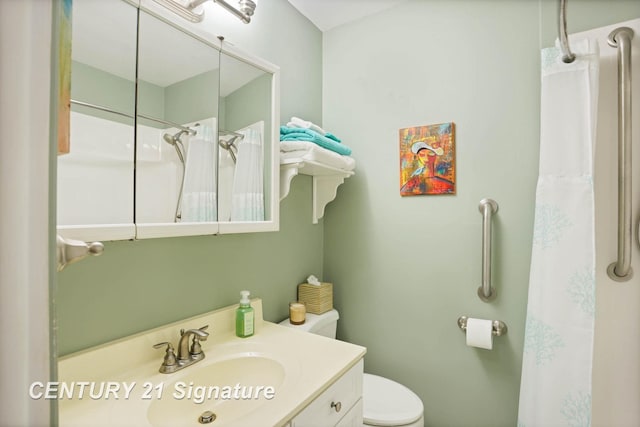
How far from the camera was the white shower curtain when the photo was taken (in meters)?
1.10

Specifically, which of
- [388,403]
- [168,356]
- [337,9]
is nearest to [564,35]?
[337,9]

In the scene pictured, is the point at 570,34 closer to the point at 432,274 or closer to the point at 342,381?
the point at 432,274

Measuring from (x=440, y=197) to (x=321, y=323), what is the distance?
865mm

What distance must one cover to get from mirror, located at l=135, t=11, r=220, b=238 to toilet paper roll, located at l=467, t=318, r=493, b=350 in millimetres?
1165

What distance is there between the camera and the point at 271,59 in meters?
1.48

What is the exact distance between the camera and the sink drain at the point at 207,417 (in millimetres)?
847

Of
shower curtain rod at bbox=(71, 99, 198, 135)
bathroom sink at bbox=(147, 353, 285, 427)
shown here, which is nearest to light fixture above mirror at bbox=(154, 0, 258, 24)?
shower curtain rod at bbox=(71, 99, 198, 135)

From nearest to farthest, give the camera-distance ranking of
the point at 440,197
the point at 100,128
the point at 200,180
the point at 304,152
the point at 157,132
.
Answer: the point at 100,128 < the point at 157,132 < the point at 200,180 < the point at 304,152 < the point at 440,197

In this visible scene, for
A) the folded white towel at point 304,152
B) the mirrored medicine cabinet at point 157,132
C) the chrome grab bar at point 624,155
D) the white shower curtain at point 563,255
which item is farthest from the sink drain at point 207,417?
the chrome grab bar at point 624,155

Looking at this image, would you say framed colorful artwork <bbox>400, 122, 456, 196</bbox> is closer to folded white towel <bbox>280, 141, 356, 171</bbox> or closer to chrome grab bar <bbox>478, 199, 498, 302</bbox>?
chrome grab bar <bbox>478, 199, 498, 302</bbox>

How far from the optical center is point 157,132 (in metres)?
0.90

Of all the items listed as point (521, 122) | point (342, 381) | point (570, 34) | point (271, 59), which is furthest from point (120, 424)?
point (570, 34)

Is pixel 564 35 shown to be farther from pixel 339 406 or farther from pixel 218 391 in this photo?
pixel 218 391

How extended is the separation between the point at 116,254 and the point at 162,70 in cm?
56
